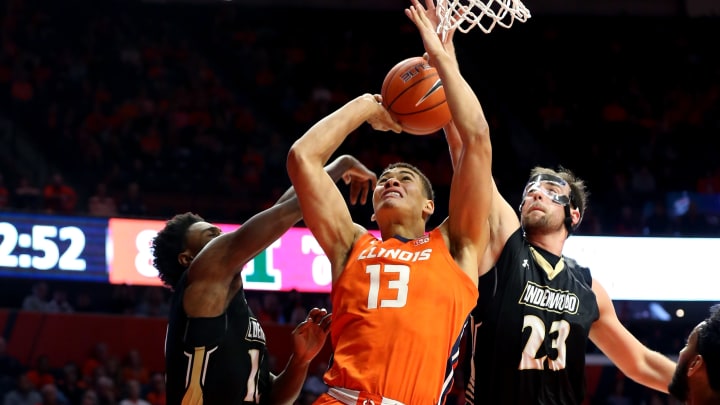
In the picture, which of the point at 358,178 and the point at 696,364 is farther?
the point at 358,178

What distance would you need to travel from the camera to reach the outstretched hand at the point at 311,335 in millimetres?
5320

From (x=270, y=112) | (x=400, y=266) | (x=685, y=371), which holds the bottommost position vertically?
(x=685, y=371)

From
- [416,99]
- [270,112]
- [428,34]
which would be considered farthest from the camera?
[270,112]

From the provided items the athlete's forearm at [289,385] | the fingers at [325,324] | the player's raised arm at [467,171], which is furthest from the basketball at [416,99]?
the athlete's forearm at [289,385]

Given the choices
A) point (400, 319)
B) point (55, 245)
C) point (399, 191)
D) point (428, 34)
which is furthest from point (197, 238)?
point (55, 245)

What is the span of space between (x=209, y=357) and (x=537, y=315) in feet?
5.56

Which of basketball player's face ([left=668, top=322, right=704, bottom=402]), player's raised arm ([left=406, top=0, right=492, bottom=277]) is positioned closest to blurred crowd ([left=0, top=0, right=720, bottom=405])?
player's raised arm ([left=406, top=0, right=492, bottom=277])

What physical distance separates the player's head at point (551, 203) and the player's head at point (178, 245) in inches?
68.3

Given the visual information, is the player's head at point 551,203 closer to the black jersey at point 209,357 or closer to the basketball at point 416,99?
the basketball at point 416,99

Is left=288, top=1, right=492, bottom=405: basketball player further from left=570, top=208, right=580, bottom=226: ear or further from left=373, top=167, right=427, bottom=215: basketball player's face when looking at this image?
left=570, top=208, right=580, bottom=226: ear

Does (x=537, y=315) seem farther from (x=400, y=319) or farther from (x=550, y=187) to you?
(x=400, y=319)

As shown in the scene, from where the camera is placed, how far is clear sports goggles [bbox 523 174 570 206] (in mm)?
5098

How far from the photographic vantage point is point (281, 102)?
1888 cm

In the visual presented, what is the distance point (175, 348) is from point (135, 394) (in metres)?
7.39
